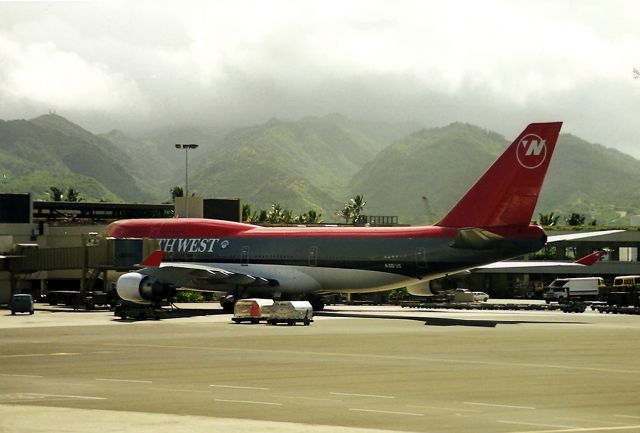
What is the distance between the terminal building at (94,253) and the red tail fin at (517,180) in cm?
1239

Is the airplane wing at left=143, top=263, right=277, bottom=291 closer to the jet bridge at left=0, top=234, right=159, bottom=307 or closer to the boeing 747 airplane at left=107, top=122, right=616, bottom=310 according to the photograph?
the boeing 747 airplane at left=107, top=122, right=616, bottom=310

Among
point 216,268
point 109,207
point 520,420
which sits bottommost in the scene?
point 520,420

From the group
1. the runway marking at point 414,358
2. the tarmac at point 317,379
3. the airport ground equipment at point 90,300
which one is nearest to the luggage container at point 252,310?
the tarmac at point 317,379

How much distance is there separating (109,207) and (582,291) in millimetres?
72062

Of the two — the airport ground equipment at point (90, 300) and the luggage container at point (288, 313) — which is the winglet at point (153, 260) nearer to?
the airport ground equipment at point (90, 300)

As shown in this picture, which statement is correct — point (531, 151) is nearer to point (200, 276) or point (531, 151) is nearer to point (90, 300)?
point (200, 276)

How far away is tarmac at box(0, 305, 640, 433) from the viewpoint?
25656mm

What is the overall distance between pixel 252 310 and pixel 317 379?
115 ft

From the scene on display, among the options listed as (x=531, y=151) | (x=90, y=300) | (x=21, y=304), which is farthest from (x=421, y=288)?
(x=21, y=304)

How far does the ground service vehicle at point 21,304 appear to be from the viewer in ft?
261

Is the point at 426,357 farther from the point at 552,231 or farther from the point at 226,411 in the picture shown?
the point at 552,231

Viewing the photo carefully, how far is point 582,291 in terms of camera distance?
379 ft

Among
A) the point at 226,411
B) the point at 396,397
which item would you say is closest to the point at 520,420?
the point at 396,397

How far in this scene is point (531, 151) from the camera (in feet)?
231
